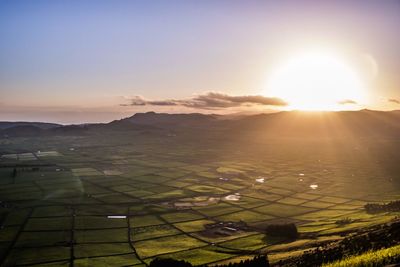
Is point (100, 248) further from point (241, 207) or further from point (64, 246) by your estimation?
point (241, 207)

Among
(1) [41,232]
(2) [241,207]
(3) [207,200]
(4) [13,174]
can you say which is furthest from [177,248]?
(4) [13,174]

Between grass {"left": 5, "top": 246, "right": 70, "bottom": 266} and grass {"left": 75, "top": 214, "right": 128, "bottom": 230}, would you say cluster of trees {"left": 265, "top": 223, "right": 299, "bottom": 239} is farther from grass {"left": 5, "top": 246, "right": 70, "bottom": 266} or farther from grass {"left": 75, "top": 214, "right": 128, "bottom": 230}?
grass {"left": 5, "top": 246, "right": 70, "bottom": 266}

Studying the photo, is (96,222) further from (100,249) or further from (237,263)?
(237,263)

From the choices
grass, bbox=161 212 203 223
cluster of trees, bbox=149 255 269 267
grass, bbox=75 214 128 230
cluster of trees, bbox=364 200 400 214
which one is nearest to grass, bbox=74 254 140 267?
grass, bbox=75 214 128 230

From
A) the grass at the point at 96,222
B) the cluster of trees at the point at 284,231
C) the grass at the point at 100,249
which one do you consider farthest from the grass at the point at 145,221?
the cluster of trees at the point at 284,231

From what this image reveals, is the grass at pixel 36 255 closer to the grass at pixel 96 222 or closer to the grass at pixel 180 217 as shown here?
the grass at pixel 96 222

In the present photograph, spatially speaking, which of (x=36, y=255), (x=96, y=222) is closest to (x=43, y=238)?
(x=36, y=255)
